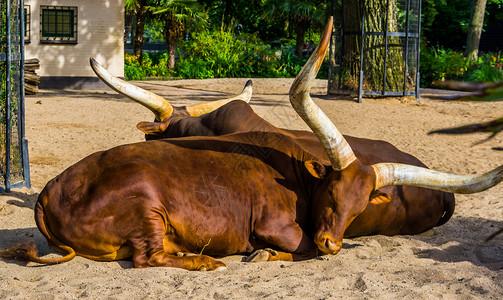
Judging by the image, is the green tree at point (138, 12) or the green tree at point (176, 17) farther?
the green tree at point (138, 12)

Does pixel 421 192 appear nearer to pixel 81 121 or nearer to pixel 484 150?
pixel 484 150

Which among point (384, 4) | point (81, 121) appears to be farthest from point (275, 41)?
point (81, 121)

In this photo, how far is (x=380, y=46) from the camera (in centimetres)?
1614

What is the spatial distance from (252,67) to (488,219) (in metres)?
21.7

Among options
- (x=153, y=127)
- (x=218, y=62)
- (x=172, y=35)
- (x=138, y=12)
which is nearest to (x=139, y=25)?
(x=138, y=12)

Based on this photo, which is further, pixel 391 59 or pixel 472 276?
pixel 391 59

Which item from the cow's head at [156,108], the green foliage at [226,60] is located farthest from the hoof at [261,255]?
the green foliage at [226,60]

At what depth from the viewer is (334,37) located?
55.1ft

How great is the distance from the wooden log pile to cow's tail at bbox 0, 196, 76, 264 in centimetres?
1200

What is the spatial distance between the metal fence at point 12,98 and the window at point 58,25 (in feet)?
41.0

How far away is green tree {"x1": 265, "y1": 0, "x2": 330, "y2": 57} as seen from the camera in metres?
34.4

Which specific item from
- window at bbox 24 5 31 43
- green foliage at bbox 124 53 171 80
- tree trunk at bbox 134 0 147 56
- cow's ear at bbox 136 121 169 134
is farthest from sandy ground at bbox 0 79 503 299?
tree trunk at bbox 134 0 147 56

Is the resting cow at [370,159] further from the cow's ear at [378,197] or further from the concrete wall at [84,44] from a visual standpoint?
the concrete wall at [84,44]

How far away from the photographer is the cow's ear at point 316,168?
5129 mm
